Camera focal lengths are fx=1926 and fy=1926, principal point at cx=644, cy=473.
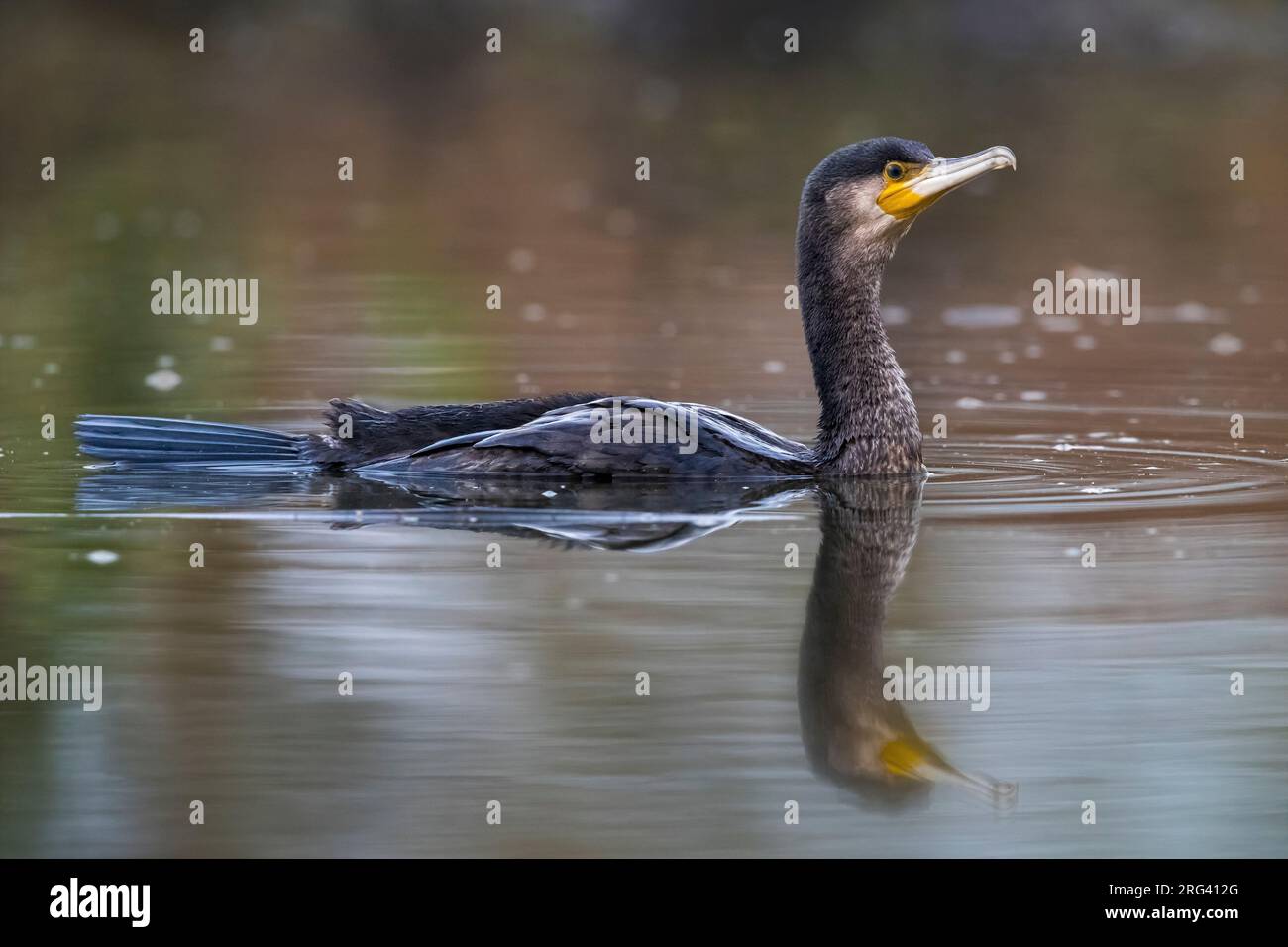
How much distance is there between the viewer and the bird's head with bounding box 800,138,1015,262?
25.9 ft

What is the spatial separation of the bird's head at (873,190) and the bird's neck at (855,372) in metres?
0.09

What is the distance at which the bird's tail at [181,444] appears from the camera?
823cm

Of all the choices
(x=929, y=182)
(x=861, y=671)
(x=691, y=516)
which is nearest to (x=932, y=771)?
(x=861, y=671)

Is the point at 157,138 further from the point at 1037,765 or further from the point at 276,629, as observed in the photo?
the point at 1037,765

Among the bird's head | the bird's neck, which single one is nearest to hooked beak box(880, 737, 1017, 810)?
the bird's neck

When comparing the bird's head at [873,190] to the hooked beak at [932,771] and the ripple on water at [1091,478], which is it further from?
the hooked beak at [932,771]

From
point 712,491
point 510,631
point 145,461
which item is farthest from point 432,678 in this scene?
point 145,461

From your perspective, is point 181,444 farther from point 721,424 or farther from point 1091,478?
point 1091,478

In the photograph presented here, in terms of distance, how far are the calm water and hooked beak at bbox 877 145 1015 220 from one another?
115 cm

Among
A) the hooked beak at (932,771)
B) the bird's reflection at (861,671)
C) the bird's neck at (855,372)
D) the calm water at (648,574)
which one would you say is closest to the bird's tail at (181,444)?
the calm water at (648,574)

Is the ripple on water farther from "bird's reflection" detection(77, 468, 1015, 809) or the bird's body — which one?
the bird's body

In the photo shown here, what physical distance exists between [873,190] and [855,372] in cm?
76

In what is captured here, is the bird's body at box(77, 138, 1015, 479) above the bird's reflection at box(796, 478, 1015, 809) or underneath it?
above

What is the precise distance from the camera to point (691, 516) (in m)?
7.27
